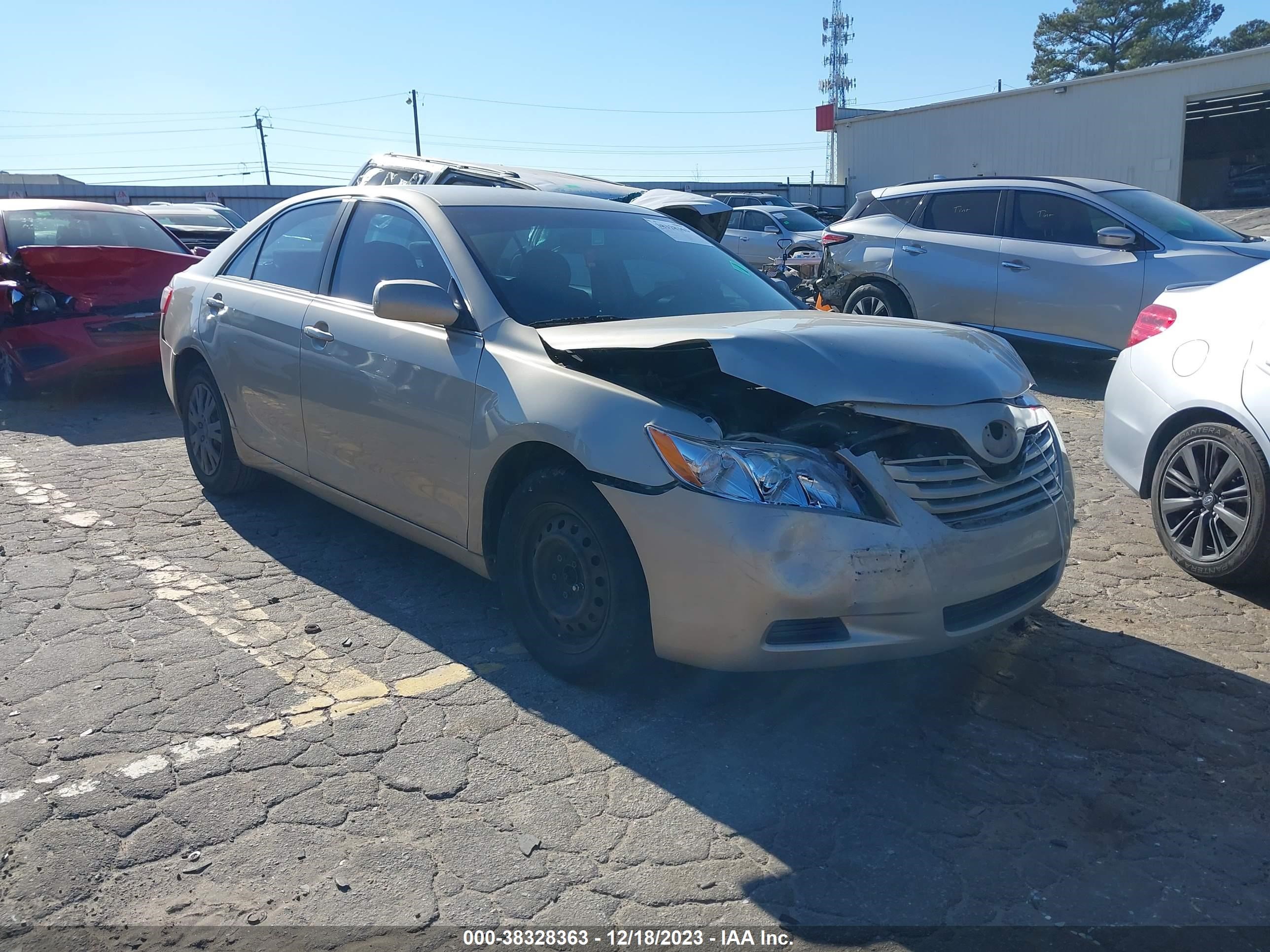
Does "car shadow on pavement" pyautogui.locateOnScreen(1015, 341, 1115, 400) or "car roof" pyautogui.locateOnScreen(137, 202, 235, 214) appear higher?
"car roof" pyautogui.locateOnScreen(137, 202, 235, 214)

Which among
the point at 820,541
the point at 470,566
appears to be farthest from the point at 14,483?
the point at 820,541

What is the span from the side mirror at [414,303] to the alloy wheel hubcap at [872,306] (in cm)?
703

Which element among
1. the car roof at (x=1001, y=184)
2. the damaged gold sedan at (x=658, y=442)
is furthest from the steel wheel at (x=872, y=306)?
the damaged gold sedan at (x=658, y=442)

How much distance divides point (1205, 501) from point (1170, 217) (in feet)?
17.9

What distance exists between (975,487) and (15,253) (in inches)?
316

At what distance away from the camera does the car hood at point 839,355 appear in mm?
3189

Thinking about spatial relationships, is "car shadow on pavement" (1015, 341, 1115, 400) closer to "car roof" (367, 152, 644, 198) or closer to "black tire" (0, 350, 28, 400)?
"car roof" (367, 152, 644, 198)

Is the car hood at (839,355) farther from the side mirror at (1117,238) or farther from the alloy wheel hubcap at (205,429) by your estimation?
the side mirror at (1117,238)

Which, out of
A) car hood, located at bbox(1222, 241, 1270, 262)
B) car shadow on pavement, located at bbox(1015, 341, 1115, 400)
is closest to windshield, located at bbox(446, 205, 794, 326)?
car shadow on pavement, located at bbox(1015, 341, 1115, 400)

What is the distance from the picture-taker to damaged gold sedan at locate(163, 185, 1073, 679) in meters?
3.08

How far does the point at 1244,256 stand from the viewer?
334 inches

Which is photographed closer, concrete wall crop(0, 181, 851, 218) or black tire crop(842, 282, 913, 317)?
black tire crop(842, 282, 913, 317)

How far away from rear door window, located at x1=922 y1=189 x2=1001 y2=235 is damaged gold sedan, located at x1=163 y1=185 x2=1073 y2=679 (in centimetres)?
583

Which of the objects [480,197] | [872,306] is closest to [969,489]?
[480,197]
